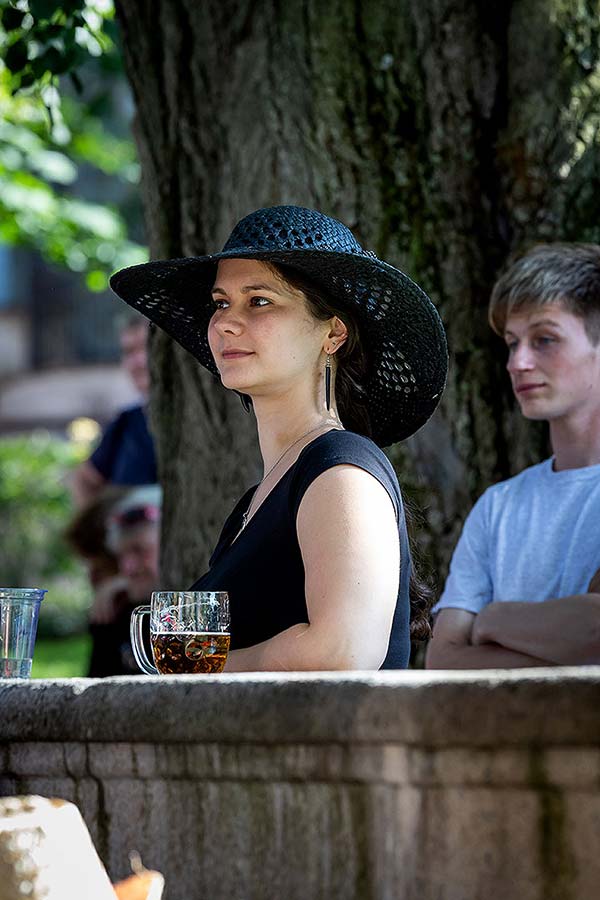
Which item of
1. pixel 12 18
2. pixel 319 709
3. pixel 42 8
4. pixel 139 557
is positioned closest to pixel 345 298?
pixel 319 709

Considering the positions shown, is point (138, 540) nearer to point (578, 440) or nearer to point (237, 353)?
point (578, 440)

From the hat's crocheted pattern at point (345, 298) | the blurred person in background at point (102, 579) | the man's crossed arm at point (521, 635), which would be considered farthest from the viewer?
the blurred person in background at point (102, 579)

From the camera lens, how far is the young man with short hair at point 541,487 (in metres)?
3.56

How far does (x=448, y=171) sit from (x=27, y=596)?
225 cm

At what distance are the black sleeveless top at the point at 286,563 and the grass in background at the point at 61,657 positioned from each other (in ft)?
27.5

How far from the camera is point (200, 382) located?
449cm

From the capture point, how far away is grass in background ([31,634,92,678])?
1229cm

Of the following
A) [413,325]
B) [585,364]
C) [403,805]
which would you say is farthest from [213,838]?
[585,364]

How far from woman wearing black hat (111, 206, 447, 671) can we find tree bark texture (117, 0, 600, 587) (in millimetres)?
999

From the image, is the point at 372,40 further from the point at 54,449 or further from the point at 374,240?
the point at 54,449

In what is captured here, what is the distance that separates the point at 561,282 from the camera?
148 inches

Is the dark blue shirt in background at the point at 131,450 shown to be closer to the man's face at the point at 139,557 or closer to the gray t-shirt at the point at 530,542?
the man's face at the point at 139,557

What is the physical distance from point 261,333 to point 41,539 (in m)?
14.4

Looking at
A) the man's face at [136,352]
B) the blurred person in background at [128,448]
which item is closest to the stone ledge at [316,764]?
the blurred person in background at [128,448]
